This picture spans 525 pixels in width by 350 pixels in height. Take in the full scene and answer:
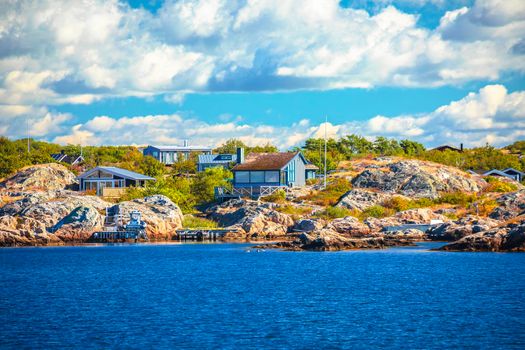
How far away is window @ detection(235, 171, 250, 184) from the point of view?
3489 inches

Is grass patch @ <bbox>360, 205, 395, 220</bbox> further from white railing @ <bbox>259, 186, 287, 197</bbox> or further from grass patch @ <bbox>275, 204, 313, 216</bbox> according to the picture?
white railing @ <bbox>259, 186, 287, 197</bbox>

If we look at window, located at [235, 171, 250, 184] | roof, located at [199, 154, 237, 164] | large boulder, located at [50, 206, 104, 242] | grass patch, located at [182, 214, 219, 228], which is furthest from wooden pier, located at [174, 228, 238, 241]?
roof, located at [199, 154, 237, 164]

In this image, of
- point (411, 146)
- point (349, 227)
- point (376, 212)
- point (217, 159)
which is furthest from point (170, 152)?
point (349, 227)

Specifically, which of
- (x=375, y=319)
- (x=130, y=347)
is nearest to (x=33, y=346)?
(x=130, y=347)

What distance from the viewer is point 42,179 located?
96.2m

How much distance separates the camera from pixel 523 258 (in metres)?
54.5

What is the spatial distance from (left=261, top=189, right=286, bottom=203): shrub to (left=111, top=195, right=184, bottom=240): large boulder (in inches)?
420

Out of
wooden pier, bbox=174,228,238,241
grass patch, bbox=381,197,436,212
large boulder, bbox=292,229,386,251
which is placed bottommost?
large boulder, bbox=292,229,386,251

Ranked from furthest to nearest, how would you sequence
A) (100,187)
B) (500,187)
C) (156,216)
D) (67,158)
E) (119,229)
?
(67,158) → (100,187) → (500,187) → (156,216) → (119,229)

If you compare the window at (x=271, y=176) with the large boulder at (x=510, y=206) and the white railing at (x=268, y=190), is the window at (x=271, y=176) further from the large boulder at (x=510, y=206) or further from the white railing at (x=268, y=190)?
the large boulder at (x=510, y=206)

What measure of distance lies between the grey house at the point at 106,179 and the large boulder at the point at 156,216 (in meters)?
15.0

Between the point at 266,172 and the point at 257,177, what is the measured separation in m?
1.25

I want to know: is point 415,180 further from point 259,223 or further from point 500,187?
point 259,223

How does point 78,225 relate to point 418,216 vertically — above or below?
below
